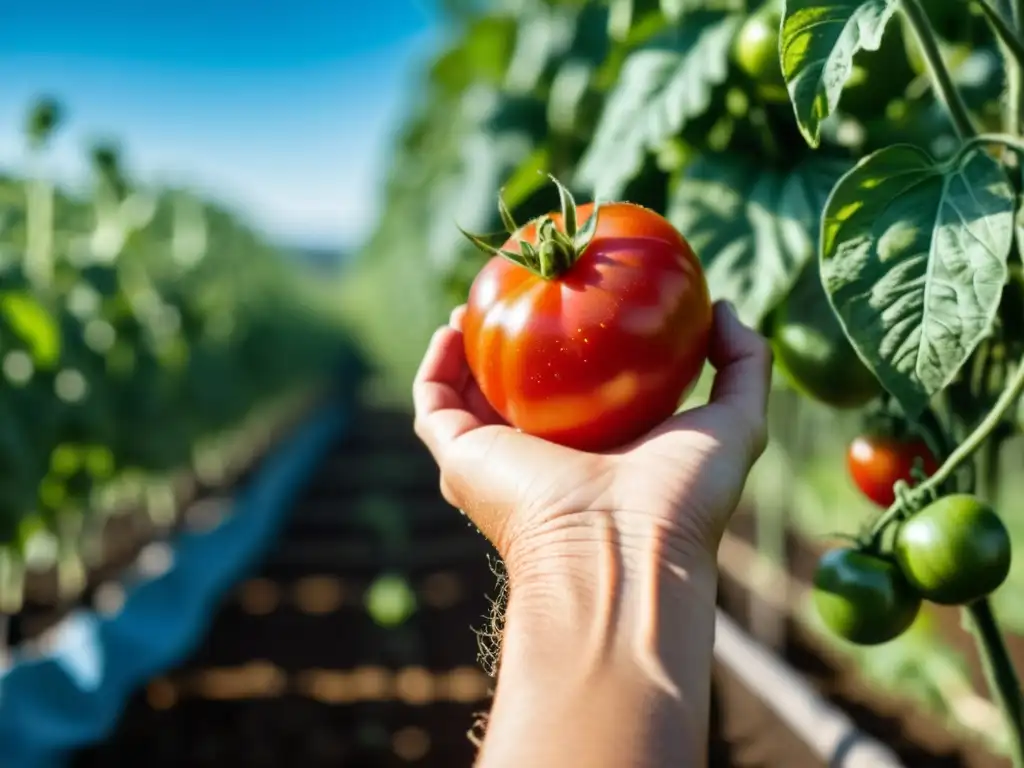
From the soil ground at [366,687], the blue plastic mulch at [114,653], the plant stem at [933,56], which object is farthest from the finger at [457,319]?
the blue plastic mulch at [114,653]

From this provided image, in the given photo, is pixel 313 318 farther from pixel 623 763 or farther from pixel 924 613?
pixel 623 763

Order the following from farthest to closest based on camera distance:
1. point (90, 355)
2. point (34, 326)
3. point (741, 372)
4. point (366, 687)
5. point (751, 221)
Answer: point (366, 687)
point (90, 355)
point (34, 326)
point (751, 221)
point (741, 372)

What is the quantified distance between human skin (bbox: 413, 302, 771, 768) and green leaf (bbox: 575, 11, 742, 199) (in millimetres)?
256

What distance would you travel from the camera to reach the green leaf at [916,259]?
2.66ft

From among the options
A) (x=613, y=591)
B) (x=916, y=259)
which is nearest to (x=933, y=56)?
(x=916, y=259)

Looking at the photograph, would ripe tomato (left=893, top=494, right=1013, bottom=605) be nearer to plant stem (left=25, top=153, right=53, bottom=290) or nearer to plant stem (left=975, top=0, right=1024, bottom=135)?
plant stem (left=975, top=0, right=1024, bottom=135)

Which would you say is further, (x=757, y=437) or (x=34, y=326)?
(x=34, y=326)

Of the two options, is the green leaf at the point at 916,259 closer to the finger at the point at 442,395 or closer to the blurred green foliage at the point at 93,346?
the finger at the point at 442,395

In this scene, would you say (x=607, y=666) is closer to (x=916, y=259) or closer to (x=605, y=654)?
(x=605, y=654)

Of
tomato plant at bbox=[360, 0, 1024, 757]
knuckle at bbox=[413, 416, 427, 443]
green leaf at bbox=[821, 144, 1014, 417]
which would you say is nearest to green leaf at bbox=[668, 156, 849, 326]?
tomato plant at bbox=[360, 0, 1024, 757]

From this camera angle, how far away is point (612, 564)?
0.79m

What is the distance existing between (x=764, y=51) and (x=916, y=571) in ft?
1.79

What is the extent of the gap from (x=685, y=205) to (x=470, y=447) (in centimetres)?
43

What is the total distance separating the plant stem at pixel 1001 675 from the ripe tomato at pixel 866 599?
0.08 metres
